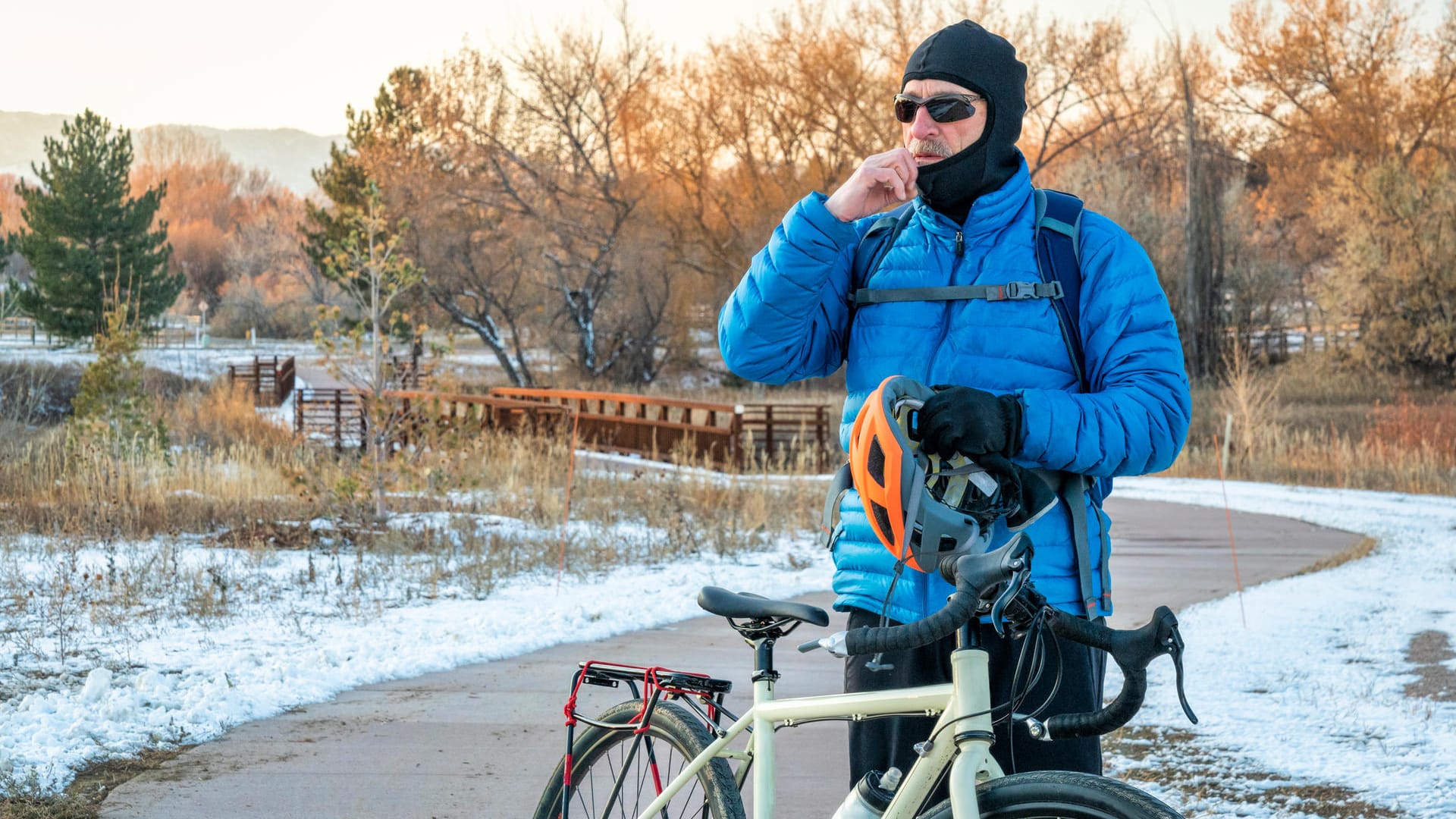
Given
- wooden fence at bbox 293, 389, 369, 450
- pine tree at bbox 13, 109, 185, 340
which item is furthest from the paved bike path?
pine tree at bbox 13, 109, 185, 340

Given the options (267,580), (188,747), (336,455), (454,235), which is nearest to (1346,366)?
(454,235)

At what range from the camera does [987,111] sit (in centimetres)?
261

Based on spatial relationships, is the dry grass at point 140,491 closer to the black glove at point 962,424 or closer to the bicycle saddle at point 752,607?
the bicycle saddle at point 752,607

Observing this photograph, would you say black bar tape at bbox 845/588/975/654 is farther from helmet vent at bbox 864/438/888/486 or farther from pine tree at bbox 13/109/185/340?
pine tree at bbox 13/109/185/340

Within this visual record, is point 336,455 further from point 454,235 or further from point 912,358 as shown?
point 454,235

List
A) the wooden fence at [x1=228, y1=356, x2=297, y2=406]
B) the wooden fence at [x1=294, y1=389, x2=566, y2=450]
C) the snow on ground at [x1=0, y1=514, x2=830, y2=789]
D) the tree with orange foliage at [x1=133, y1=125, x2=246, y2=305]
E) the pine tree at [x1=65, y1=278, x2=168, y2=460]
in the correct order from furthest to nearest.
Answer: the tree with orange foliage at [x1=133, y1=125, x2=246, y2=305], the wooden fence at [x1=228, y1=356, x2=297, y2=406], the pine tree at [x1=65, y1=278, x2=168, y2=460], the wooden fence at [x1=294, y1=389, x2=566, y2=450], the snow on ground at [x1=0, y1=514, x2=830, y2=789]

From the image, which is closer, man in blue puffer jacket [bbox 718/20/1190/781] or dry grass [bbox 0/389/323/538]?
man in blue puffer jacket [bbox 718/20/1190/781]

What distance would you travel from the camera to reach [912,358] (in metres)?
2.57

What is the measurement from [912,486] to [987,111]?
2.77ft

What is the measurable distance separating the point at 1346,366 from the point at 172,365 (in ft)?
104

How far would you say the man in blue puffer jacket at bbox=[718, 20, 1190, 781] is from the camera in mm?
2436

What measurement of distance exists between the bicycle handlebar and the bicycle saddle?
14.9 inches

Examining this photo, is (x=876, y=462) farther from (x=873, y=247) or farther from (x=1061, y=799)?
(x=873, y=247)

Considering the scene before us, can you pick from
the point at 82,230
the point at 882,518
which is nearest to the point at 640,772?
the point at 882,518
